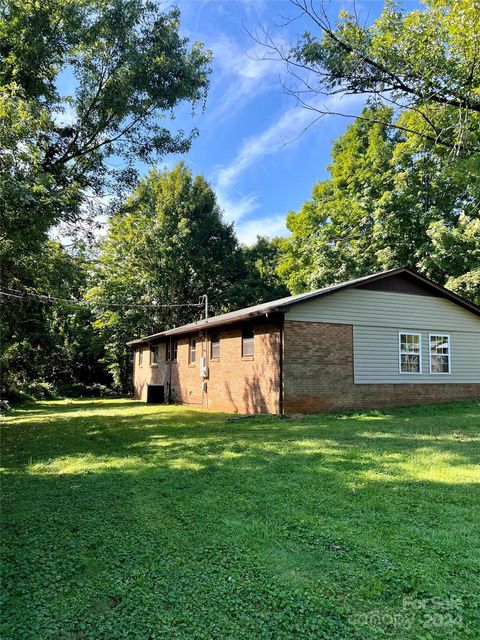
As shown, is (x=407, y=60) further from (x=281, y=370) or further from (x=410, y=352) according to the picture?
(x=410, y=352)

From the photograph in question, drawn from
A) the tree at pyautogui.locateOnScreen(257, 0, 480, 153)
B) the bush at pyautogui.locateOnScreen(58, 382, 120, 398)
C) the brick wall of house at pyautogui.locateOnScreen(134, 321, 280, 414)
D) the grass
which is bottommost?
the bush at pyautogui.locateOnScreen(58, 382, 120, 398)

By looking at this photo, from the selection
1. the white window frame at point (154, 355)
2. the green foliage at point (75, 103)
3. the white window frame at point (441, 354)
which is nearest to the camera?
the green foliage at point (75, 103)

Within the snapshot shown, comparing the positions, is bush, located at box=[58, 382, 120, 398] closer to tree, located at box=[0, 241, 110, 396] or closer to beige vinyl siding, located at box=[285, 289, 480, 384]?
tree, located at box=[0, 241, 110, 396]

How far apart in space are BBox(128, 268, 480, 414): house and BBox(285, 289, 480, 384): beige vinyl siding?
0.03 meters

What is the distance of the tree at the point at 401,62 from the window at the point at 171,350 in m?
14.5

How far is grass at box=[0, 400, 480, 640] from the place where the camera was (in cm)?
254

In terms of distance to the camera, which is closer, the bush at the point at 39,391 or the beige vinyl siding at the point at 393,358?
the beige vinyl siding at the point at 393,358

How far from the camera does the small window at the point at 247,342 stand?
1374 centimetres

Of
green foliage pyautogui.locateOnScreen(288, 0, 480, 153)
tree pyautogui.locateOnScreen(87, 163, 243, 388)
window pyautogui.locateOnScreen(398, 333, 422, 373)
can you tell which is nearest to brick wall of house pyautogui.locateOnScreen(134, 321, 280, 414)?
window pyautogui.locateOnScreen(398, 333, 422, 373)

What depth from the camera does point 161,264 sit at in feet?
94.2

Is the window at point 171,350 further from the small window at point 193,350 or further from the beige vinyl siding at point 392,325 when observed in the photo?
the beige vinyl siding at point 392,325

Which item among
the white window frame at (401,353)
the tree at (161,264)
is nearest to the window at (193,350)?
the white window frame at (401,353)

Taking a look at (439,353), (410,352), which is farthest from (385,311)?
(439,353)

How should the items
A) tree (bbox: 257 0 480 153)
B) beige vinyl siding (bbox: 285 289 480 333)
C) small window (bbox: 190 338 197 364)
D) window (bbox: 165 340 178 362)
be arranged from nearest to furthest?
1. tree (bbox: 257 0 480 153)
2. beige vinyl siding (bbox: 285 289 480 333)
3. small window (bbox: 190 338 197 364)
4. window (bbox: 165 340 178 362)
